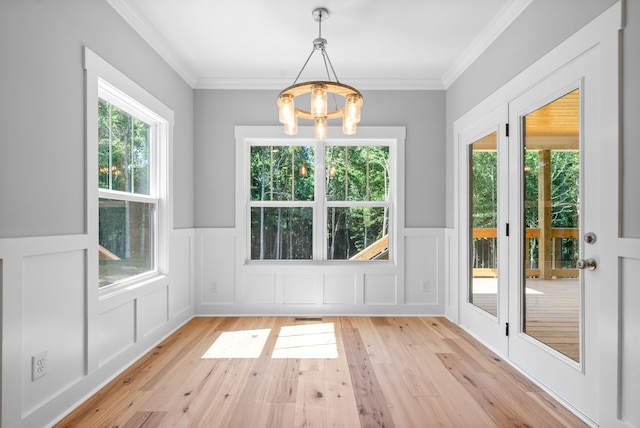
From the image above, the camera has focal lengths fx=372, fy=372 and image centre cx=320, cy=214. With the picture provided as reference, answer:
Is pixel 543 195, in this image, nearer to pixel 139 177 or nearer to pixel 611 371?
pixel 611 371

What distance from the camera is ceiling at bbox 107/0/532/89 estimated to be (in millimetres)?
2684

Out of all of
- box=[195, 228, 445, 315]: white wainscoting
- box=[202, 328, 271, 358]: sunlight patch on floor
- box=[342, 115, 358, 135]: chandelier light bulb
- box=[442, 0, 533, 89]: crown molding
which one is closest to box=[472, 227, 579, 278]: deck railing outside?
box=[195, 228, 445, 315]: white wainscoting

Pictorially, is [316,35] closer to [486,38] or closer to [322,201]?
[486,38]

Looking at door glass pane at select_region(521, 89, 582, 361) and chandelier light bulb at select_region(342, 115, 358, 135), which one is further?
chandelier light bulb at select_region(342, 115, 358, 135)

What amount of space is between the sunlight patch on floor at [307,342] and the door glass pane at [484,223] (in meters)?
1.36

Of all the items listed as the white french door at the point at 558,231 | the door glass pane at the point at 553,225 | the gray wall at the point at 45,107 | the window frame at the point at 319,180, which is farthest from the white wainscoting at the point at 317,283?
the gray wall at the point at 45,107

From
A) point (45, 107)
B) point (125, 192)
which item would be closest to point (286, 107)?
→ point (45, 107)

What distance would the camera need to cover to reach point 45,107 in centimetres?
193

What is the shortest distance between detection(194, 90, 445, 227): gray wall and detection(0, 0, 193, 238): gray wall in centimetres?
151

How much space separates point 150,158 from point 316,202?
68.6 inches

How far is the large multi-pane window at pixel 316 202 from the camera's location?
4.19m

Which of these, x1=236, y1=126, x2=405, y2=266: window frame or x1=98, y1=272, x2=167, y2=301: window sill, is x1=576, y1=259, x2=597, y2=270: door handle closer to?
x1=236, y1=126, x2=405, y2=266: window frame

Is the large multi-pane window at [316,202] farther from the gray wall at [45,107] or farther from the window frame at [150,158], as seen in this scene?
the gray wall at [45,107]

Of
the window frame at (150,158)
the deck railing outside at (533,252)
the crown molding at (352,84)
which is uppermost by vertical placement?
the crown molding at (352,84)
